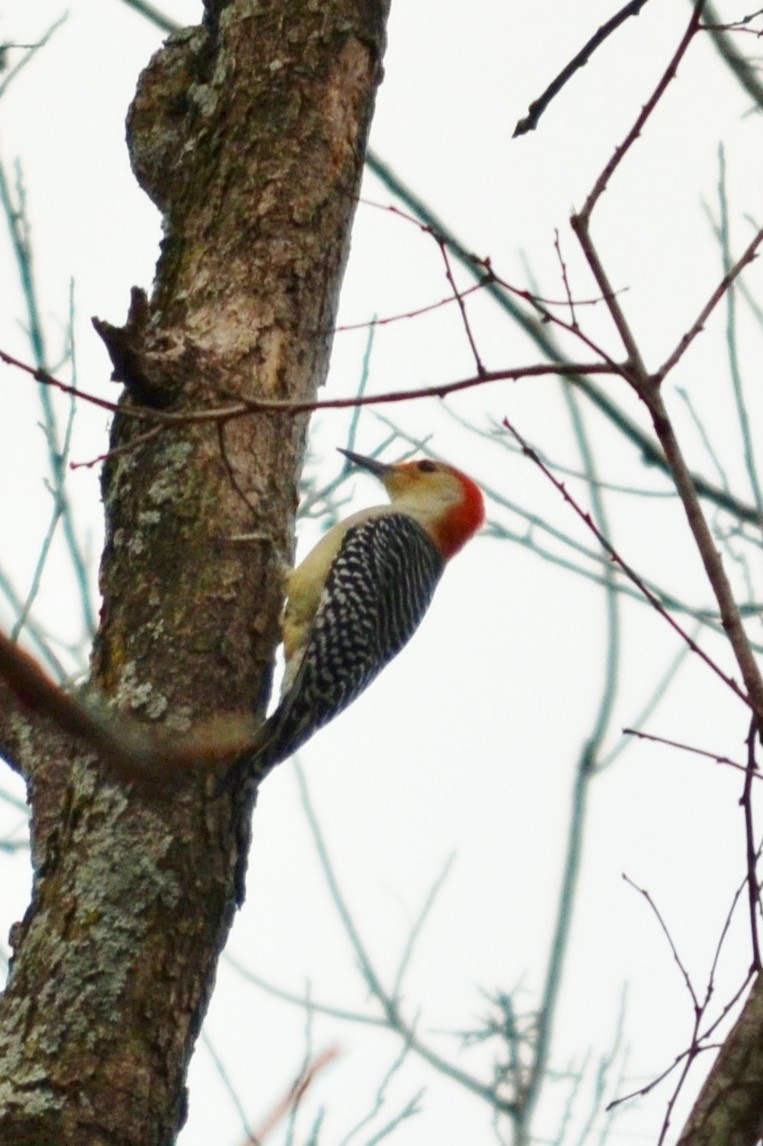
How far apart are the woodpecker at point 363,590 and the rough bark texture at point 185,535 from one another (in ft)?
1.13

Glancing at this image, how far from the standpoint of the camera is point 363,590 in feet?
18.8

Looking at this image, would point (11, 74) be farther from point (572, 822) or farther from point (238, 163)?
point (572, 822)

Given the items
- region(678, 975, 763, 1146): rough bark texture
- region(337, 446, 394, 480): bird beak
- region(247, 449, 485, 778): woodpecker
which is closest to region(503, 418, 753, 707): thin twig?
region(678, 975, 763, 1146): rough bark texture

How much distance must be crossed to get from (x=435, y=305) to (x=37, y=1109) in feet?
6.13

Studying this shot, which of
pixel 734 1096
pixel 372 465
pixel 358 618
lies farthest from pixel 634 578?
pixel 372 465

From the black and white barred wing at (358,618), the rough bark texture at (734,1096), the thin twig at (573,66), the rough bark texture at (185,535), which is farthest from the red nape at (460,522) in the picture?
the rough bark texture at (734,1096)

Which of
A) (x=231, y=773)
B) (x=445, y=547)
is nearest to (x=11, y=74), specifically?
(x=445, y=547)

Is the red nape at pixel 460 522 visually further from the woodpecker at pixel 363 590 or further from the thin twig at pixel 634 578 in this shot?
the thin twig at pixel 634 578

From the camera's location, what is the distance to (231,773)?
378cm

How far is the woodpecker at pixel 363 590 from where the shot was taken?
16.4 feet

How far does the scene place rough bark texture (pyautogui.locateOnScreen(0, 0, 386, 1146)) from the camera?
3303mm

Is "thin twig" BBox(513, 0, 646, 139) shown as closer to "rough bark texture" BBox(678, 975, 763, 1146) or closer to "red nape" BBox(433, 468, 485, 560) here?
"rough bark texture" BBox(678, 975, 763, 1146)

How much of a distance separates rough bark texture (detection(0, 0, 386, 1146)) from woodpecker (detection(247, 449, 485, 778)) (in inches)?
13.6

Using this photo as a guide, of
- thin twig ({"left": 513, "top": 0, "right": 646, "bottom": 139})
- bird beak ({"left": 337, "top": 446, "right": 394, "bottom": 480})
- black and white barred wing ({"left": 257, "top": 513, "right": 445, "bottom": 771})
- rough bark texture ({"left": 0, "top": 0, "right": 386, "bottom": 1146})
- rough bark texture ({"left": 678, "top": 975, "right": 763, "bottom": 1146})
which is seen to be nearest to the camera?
rough bark texture ({"left": 678, "top": 975, "right": 763, "bottom": 1146})
